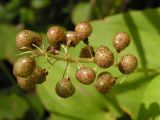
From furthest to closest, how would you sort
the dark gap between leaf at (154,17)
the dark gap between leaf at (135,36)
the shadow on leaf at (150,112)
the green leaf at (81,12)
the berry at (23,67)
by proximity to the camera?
1. the green leaf at (81,12)
2. the dark gap between leaf at (154,17)
3. the dark gap between leaf at (135,36)
4. the shadow on leaf at (150,112)
5. the berry at (23,67)

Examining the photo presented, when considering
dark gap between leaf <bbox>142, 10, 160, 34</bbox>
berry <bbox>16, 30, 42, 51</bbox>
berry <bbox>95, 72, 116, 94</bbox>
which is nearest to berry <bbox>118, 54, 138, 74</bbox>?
berry <bbox>95, 72, 116, 94</bbox>

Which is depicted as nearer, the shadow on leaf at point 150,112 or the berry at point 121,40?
the berry at point 121,40

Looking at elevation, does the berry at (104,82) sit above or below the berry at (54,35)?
below

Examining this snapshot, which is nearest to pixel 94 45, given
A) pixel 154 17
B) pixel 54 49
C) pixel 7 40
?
pixel 154 17

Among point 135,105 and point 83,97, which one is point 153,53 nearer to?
point 135,105

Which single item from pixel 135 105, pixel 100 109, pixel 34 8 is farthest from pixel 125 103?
pixel 34 8

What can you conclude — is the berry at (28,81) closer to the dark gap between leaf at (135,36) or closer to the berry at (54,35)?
the berry at (54,35)

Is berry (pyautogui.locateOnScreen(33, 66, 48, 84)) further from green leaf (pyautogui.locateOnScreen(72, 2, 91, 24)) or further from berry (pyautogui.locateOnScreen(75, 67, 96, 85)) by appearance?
green leaf (pyautogui.locateOnScreen(72, 2, 91, 24))

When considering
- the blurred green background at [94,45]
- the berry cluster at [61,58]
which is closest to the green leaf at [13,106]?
the blurred green background at [94,45]
